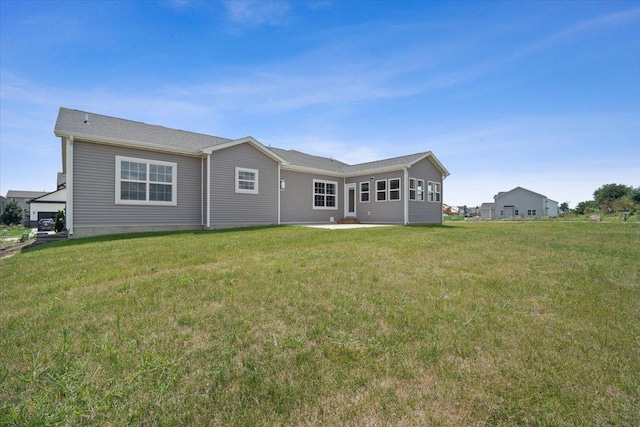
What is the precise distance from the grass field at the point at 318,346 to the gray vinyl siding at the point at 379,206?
11.5 metres

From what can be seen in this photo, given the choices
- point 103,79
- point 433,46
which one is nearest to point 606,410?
point 433,46

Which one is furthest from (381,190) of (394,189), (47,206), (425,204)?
(47,206)

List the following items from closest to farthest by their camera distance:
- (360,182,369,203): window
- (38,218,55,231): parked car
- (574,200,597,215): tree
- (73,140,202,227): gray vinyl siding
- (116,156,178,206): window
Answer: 1. (73,140,202,227): gray vinyl siding
2. (116,156,178,206): window
3. (360,182,369,203): window
4. (38,218,55,231): parked car
5. (574,200,597,215): tree

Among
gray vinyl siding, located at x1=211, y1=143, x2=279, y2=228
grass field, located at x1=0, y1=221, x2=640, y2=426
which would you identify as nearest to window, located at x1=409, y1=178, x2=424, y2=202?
gray vinyl siding, located at x1=211, y1=143, x2=279, y2=228

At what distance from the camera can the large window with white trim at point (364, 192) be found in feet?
61.8

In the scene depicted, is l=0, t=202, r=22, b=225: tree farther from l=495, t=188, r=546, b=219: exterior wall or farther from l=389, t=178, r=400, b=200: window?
l=495, t=188, r=546, b=219: exterior wall

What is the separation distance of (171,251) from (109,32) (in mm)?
8522

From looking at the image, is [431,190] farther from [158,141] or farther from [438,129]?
[158,141]

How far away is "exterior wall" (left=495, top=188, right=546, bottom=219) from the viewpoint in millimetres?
50375

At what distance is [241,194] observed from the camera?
14.4 m

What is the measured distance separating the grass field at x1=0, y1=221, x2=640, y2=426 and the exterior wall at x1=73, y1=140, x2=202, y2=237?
6143mm

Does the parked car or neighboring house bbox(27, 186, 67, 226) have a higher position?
neighboring house bbox(27, 186, 67, 226)

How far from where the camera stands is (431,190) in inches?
757

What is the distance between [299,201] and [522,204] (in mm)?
51624
